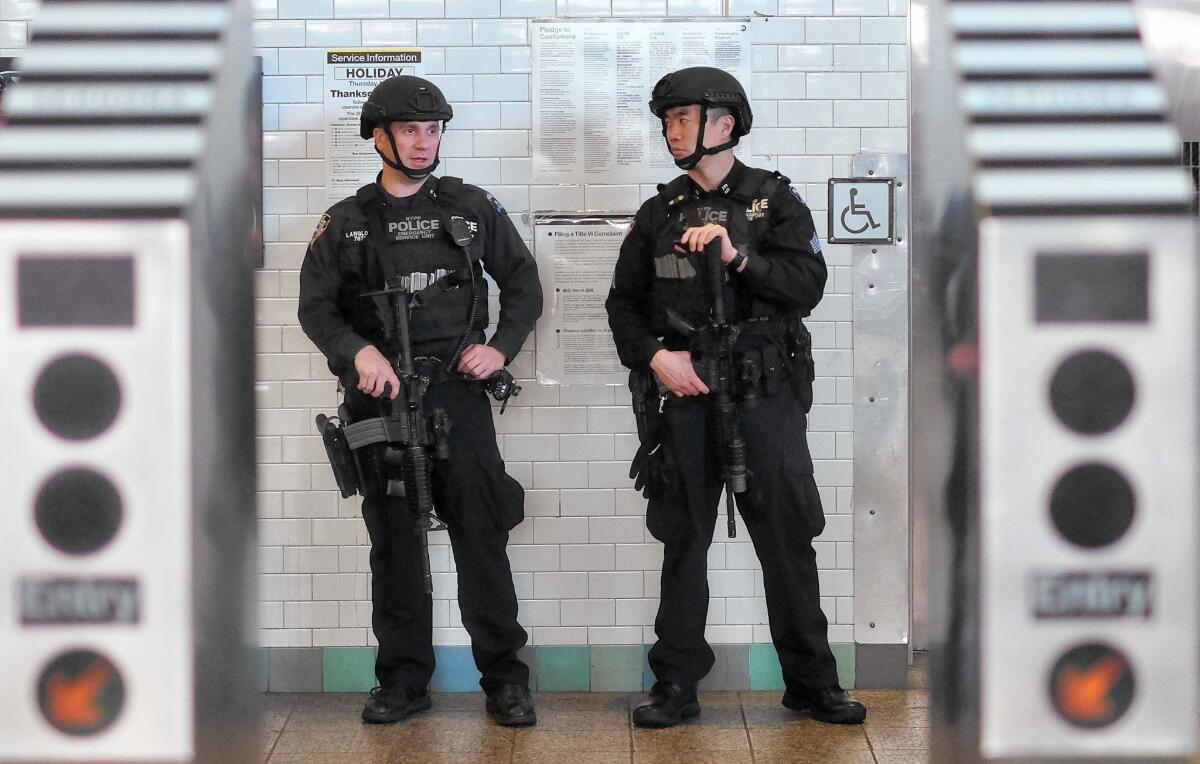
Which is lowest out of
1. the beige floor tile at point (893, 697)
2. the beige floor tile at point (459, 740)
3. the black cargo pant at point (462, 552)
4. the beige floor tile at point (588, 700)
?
the beige floor tile at point (459, 740)

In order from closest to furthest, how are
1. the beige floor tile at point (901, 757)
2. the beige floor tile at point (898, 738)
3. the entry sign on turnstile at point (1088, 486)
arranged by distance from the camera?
the entry sign on turnstile at point (1088, 486), the beige floor tile at point (901, 757), the beige floor tile at point (898, 738)

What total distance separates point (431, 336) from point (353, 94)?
882 millimetres

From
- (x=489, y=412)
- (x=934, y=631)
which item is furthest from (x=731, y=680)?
(x=934, y=631)

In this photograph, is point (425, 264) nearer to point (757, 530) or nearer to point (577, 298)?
point (577, 298)

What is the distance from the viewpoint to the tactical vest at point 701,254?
3.69m

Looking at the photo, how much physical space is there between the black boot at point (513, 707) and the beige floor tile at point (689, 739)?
12.7 inches

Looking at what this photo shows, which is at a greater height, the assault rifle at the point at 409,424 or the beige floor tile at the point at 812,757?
the assault rifle at the point at 409,424

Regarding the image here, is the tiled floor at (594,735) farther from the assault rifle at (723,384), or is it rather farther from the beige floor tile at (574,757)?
the assault rifle at (723,384)

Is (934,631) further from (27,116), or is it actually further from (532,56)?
(532,56)

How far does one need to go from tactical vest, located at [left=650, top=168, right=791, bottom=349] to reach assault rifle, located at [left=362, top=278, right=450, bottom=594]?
2.39ft

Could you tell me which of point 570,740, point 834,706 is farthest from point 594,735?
point 834,706

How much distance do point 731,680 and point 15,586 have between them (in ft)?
10.2

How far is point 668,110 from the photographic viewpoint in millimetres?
3711

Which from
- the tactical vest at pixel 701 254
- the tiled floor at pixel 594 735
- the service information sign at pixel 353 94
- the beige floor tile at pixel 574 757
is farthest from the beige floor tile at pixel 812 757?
the service information sign at pixel 353 94
